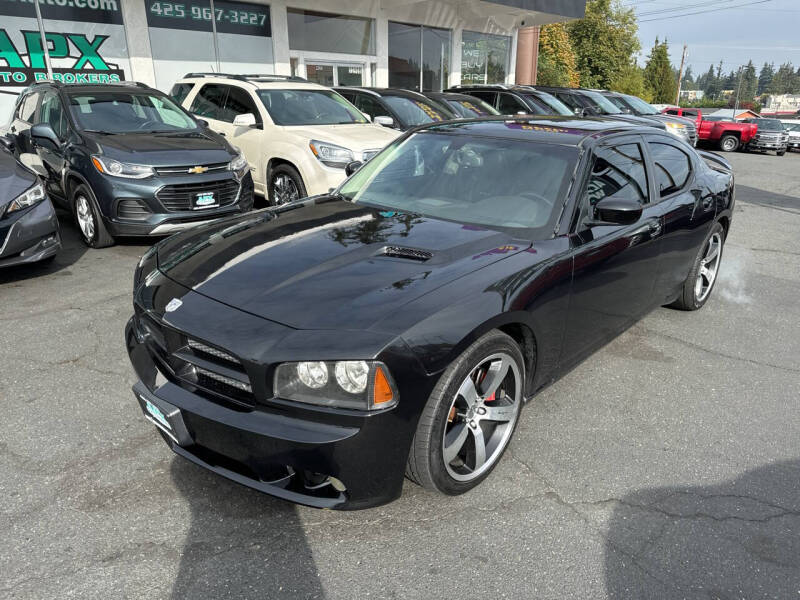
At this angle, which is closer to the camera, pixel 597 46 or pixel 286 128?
pixel 286 128

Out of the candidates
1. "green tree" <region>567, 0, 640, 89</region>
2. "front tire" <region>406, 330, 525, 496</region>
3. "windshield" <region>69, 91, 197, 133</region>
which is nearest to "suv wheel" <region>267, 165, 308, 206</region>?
"windshield" <region>69, 91, 197, 133</region>

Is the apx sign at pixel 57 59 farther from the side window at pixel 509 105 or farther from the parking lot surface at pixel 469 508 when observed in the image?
the parking lot surface at pixel 469 508

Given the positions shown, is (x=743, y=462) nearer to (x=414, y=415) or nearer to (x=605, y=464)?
(x=605, y=464)

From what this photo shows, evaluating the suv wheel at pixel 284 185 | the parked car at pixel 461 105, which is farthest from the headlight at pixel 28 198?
the parked car at pixel 461 105

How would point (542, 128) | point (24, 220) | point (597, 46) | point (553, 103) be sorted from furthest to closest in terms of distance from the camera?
point (597, 46)
point (553, 103)
point (24, 220)
point (542, 128)

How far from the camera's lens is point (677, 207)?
4.15m

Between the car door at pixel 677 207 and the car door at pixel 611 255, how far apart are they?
0.15 m

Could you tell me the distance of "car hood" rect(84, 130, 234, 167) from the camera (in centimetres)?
622

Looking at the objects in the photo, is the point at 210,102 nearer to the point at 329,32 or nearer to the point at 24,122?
the point at 24,122

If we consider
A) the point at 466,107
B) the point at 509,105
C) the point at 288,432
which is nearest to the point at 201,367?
the point at 288,432

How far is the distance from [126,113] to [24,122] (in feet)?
5.91

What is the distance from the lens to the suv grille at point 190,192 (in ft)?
20.3

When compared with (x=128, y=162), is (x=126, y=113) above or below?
above

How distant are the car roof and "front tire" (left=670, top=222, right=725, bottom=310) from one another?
120 cm
